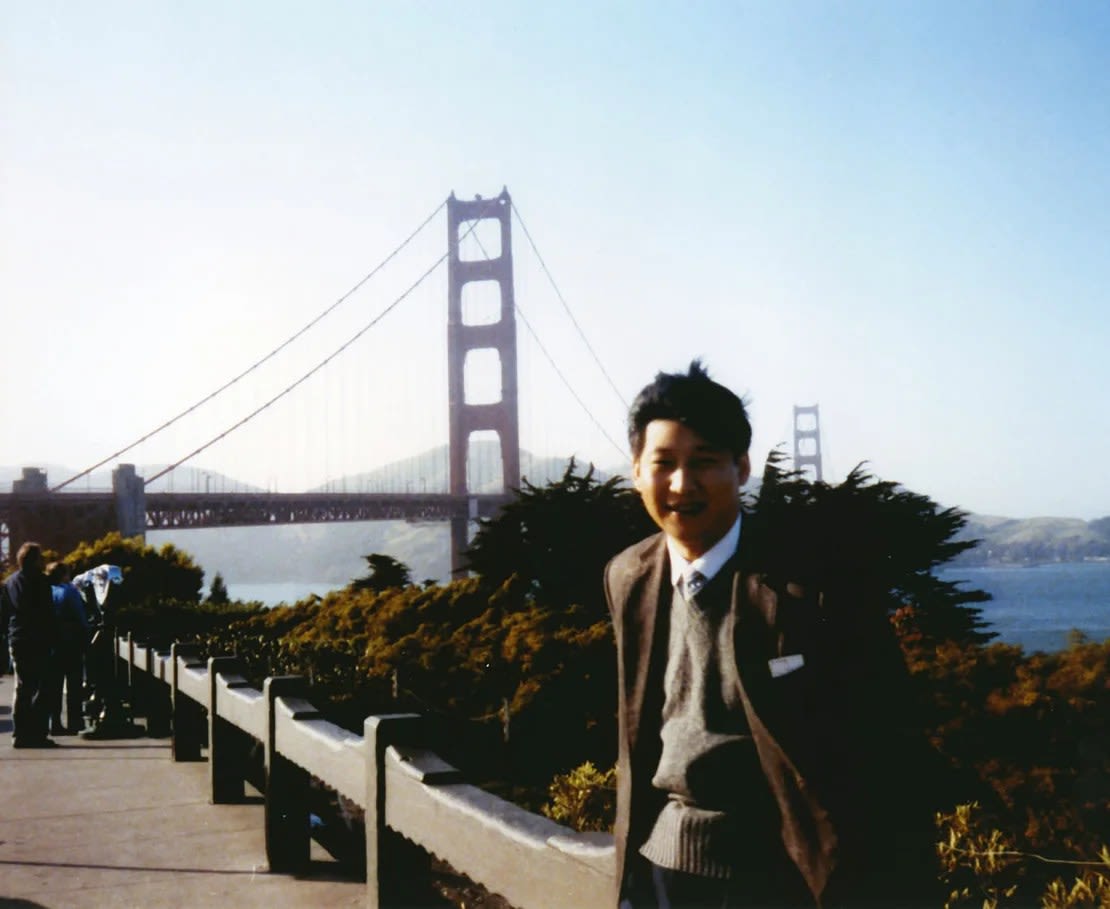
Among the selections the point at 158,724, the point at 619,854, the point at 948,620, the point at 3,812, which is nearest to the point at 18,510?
the point at 158,724

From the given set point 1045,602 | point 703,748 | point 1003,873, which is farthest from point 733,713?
point 1045,602

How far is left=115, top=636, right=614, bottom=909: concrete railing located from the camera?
7.90 ft

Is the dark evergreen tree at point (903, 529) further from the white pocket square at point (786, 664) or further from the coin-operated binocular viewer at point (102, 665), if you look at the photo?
the coin-operated binocular viewer at point (102, 665)

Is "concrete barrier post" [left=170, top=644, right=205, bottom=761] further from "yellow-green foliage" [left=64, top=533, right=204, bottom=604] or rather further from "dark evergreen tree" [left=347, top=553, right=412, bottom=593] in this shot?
"yellow-green foliage" [left=64, top=533, right=204, bottom=604]

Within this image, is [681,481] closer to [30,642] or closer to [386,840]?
[386,840]

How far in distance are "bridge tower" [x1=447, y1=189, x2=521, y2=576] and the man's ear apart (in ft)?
155

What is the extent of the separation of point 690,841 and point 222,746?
4.25m

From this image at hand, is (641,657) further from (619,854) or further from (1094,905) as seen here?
(1094,905)

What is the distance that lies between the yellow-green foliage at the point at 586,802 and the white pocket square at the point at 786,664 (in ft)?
8.39

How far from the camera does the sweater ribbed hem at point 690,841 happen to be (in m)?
1.96

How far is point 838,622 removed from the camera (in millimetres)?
1786

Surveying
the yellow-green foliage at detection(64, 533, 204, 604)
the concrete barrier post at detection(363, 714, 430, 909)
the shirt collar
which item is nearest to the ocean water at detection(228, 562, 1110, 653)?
the yellow-green foliage at detection(64, 533, 204, 604)

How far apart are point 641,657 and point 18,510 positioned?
36451 millimetres

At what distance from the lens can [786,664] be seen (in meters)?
1.81
